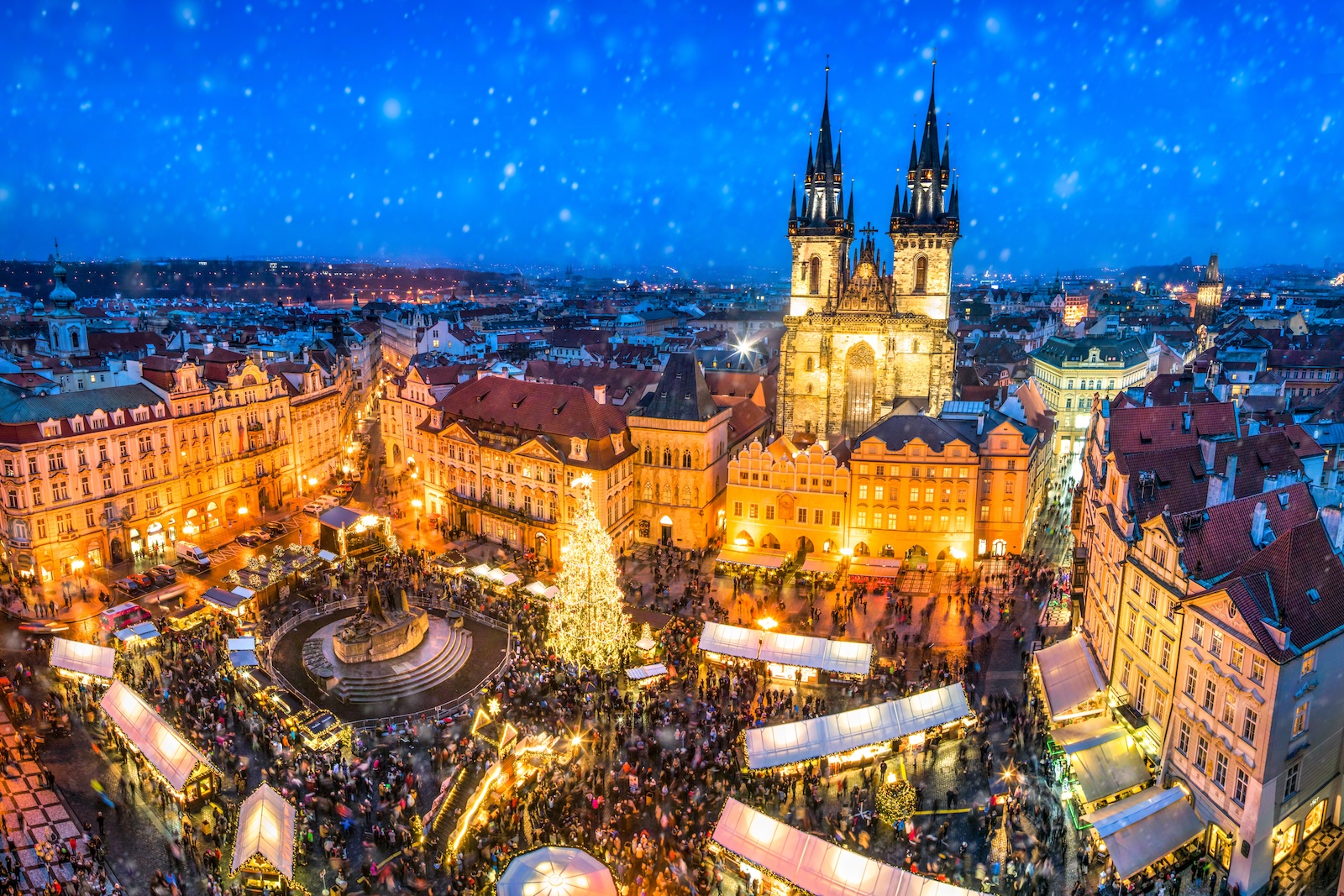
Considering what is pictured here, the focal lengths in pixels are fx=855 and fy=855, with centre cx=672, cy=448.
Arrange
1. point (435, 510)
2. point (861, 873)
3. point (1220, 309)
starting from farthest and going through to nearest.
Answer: point (1220, 309) < point (435, 510) < point (861, 873)

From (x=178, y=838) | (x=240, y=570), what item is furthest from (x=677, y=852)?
(x=240, y=570)

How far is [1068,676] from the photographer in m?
38.9

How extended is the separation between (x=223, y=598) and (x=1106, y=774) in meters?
45.4

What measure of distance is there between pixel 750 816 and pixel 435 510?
157ft

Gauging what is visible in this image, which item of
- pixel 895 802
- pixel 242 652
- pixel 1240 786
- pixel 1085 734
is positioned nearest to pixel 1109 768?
pixel 1085 734

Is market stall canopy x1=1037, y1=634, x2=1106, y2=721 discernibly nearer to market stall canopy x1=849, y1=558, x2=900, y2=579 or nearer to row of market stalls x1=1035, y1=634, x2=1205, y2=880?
row of market stalls x1=1035, y1=634, x2=1205, y2=880

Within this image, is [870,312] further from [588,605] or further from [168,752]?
[168,752]

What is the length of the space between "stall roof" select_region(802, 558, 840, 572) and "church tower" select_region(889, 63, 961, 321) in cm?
3003

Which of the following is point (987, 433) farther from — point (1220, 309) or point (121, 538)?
point (1220, 309)

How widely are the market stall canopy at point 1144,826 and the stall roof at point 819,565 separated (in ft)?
84.2

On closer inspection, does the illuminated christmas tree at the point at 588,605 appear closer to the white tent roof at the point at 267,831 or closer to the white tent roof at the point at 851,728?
the white tent roof at the point at 851,728

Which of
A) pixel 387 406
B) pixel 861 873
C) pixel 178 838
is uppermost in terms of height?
pixel 387 406

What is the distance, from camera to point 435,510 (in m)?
70.2

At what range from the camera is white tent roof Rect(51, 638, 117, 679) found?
39719mm
